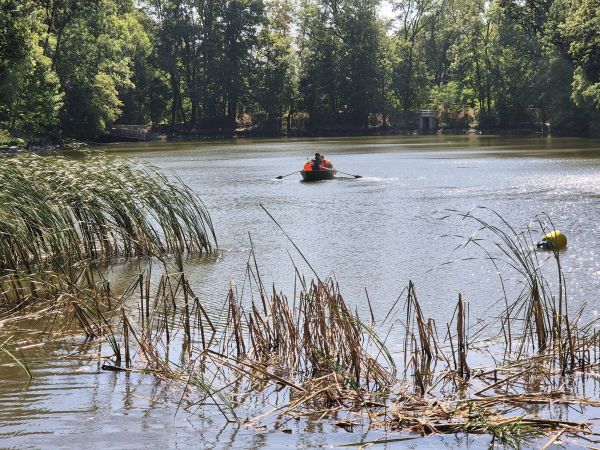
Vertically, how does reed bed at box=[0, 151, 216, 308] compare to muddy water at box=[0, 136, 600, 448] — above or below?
above

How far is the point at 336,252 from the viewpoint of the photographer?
18.8 metres

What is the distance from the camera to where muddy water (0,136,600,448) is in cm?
722

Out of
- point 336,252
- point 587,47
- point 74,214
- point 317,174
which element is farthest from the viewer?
point 587,47

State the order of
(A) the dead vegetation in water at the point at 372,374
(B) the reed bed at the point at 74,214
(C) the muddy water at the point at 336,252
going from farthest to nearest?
(B) the reed bed at the point at 74,214 < (C) the muddy water at the point at 336,252 < (A) the dead vegetation in water at the point at 372,374

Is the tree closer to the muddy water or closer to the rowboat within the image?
the muddy water

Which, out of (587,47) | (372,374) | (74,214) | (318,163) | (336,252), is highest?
(587,47)

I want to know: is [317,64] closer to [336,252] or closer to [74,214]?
[336,252]

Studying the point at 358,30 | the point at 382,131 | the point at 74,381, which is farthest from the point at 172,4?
the point at 74,381

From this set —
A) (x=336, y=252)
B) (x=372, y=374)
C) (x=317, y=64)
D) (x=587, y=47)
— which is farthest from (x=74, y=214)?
(x=317, y=64)

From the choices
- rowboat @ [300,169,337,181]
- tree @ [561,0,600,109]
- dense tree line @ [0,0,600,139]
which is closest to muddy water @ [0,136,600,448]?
rowboat @ [300,169,337,181]

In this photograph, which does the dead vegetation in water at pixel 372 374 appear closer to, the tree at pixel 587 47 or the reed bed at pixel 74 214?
the reed bed at pixel 74 214

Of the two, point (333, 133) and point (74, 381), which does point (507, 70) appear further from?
point (74, 381)

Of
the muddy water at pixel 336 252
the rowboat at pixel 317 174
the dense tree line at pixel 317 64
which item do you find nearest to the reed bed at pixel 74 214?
the muddy water at pixel 336 252

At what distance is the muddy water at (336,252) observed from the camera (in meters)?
7.22
